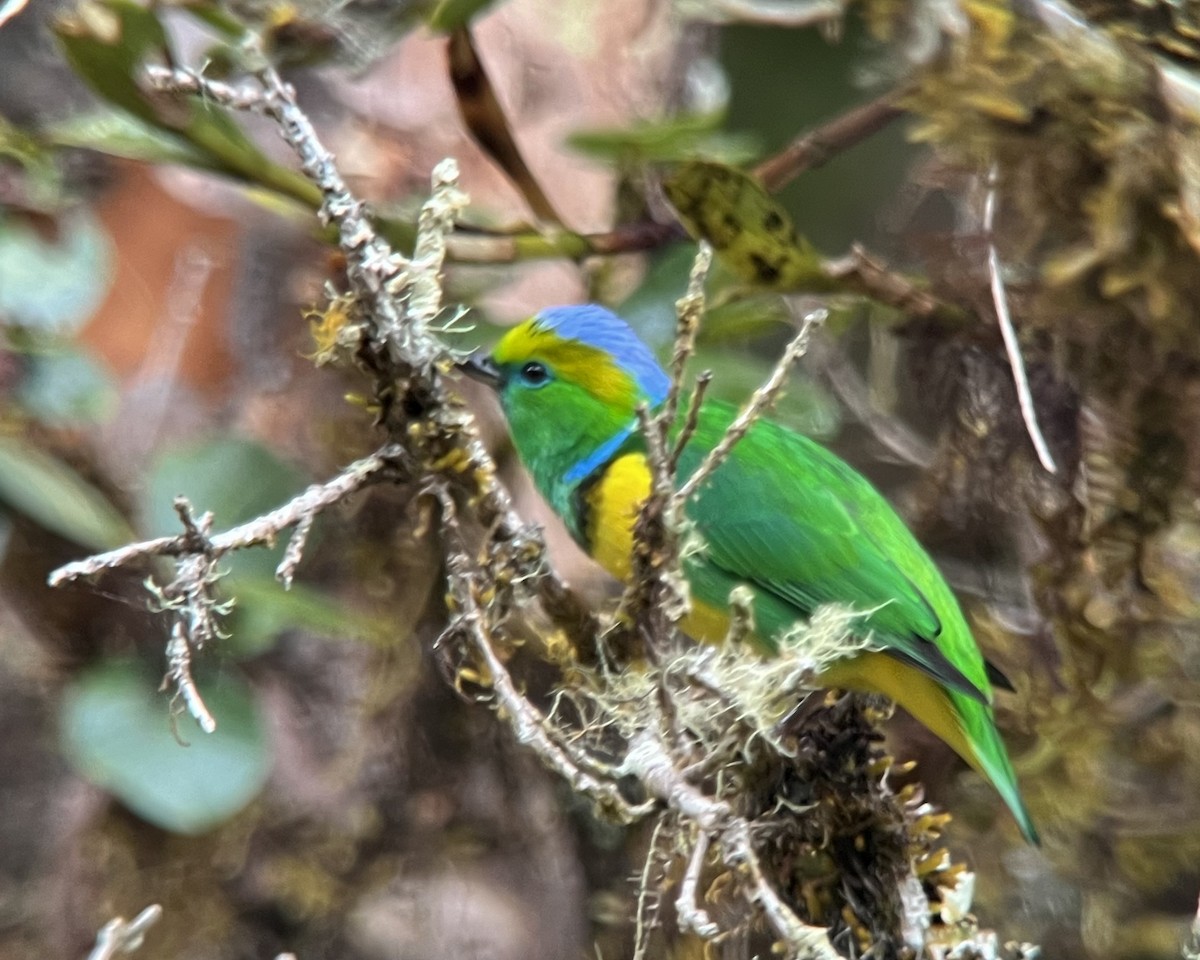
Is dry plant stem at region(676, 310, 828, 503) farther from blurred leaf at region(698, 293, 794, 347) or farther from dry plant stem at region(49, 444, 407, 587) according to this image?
blurred leaf at region(698, 293, 794, 347)

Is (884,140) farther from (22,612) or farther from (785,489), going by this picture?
(22,612)

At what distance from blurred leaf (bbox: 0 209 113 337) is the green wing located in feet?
3.17

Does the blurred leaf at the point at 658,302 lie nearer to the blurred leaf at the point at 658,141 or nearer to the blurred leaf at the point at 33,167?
the blurred leaf at the point at 658,141

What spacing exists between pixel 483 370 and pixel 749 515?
1.37 ft

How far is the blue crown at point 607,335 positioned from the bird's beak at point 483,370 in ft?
0.30

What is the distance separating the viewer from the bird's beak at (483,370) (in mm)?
1818

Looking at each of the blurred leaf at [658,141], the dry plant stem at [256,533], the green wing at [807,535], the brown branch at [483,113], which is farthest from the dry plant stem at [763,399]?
the brown branch at [483,113]

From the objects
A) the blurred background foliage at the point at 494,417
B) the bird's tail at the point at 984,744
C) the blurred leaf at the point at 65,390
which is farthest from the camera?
the blurred leaf at the point at 65,390

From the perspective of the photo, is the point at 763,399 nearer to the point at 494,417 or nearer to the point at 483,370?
the point at 483,370

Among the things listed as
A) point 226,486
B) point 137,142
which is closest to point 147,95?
point 137,142

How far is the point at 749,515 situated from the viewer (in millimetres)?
1808

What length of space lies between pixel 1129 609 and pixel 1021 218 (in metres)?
0.58

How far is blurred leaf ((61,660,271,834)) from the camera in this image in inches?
66.8

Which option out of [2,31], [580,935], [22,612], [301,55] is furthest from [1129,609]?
[2,31]
